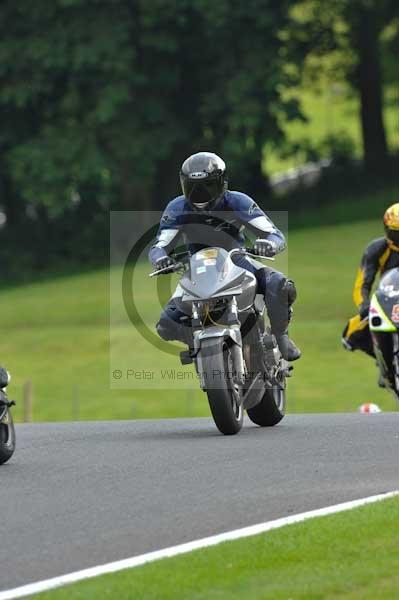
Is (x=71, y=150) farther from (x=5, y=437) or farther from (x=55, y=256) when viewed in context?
(x=5, y=437)

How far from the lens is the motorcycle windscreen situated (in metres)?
12.2

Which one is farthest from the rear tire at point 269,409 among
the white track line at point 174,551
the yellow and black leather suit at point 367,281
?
the white track line at point 174,551

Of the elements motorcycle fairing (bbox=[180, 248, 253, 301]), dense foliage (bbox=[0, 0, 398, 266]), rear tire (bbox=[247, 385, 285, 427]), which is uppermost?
motorcycle fairing (bbox=[180, 248, 253, 301])

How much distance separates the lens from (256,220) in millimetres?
12859

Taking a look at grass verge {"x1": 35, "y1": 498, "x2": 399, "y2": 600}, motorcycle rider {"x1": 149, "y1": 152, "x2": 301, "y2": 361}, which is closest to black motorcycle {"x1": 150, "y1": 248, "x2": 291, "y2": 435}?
motorcycle rider {"x1": 149, "y1": 152, "x2": 301, "y2": 361}

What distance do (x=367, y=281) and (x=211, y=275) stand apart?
4020mm

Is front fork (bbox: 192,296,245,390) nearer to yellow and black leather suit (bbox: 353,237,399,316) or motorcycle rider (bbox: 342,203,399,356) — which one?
motorcycle rider (bbox: 342,203,399,356)

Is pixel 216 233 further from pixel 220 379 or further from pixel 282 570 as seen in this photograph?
pixel 282 570

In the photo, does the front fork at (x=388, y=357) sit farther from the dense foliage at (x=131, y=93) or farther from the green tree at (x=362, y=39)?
the green tree at (x=362, y=39)

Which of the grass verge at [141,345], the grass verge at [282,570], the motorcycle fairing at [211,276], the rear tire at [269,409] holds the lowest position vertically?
the grass verge at [141,345]

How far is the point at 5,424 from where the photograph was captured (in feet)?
35.6

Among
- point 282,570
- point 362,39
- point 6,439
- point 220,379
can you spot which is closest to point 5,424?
point 6,439

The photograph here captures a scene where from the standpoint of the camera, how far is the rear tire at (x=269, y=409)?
13.3 meters

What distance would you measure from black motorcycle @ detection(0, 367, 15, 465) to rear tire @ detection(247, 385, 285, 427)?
9.33 feet
